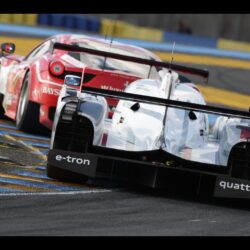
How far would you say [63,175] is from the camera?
919 cm

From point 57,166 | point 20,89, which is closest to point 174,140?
point 57,166

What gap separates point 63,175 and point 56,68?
126 inches

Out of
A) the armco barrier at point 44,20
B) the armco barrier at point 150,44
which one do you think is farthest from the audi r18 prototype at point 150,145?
the armco barrier at point 44,20

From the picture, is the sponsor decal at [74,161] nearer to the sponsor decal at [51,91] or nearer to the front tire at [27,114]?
the sponsor decal at [51,91]

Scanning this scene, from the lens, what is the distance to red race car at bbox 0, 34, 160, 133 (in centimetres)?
1203

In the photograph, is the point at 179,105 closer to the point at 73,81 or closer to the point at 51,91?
the point at 73,81

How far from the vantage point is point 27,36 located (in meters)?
31.8

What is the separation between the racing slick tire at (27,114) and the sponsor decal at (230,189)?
3844 millimetres

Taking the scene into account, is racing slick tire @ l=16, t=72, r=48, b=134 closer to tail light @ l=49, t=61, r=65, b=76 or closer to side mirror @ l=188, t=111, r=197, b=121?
tail light @ l=49, t=61, r=65, b=76

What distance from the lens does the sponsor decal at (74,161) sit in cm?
889

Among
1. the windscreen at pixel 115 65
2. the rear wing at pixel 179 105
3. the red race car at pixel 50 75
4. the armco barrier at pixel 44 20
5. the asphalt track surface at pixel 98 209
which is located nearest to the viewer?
the asphalt track surface at pixel 98 209

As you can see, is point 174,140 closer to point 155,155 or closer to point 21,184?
point 155,155

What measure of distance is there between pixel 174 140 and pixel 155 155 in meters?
0.26
